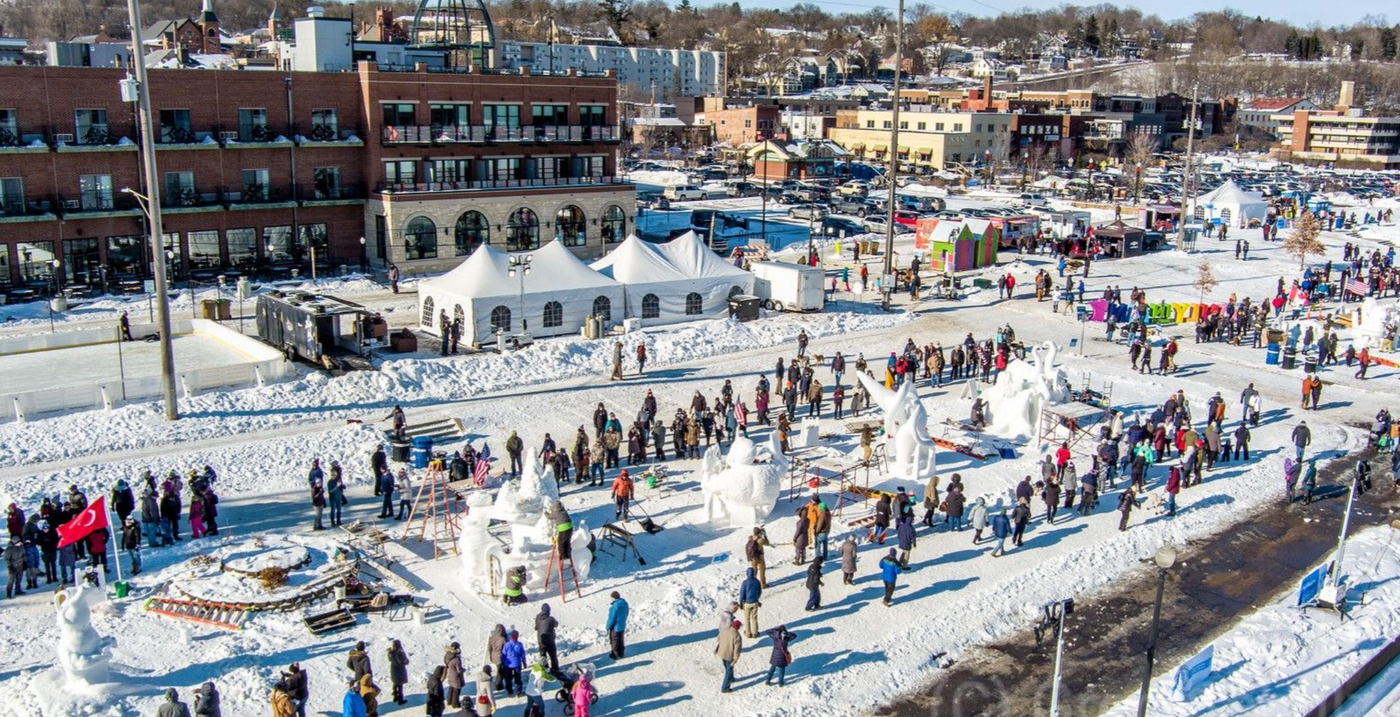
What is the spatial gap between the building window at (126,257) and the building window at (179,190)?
1.85m

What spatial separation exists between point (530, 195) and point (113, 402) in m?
25.5

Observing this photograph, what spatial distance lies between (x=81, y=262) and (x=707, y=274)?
23802 millimetres

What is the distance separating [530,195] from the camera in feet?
169

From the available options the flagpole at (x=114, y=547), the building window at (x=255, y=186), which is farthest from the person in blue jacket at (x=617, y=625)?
the building window at (x=255, y=186)

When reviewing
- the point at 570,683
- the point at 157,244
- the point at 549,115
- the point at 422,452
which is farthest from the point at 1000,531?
the point at 549,115

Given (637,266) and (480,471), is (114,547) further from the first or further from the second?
(637,266)

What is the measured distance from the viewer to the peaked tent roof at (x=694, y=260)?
40188 mm

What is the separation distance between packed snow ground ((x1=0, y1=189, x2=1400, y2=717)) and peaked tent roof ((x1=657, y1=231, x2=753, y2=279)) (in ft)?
8.92

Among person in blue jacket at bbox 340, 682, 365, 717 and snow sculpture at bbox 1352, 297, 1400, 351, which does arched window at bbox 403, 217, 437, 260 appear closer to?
snow sculpture at bbox 1352, 297, 1400, 351

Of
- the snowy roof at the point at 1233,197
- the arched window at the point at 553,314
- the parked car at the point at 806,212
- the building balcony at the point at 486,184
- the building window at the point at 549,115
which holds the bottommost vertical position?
the arched window at the point at 553,314

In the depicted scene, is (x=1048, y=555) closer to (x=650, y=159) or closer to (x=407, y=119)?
(x=407, y=119)

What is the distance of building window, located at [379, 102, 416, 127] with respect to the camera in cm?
4819

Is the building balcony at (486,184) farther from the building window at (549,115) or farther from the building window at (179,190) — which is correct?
the building window at (179,190)

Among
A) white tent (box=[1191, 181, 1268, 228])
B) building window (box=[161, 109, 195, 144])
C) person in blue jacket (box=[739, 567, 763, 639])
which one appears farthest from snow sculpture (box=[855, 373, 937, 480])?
white tent (box=[1191, 181, 1268, 228])
